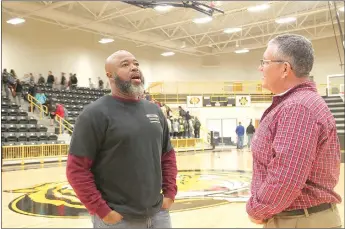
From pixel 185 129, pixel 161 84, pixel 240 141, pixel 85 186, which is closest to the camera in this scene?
pixel 85 186

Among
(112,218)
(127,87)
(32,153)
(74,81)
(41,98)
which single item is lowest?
(32,153)

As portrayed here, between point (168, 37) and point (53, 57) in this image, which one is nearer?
point (53, 57)

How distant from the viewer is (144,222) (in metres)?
2.33

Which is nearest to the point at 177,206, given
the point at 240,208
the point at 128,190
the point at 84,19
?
the point at 240,208

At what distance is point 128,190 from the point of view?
229cm

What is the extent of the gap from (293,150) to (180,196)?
222 inches

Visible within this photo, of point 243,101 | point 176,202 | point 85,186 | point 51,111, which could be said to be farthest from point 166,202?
point 243,101

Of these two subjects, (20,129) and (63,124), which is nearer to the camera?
(20,129)

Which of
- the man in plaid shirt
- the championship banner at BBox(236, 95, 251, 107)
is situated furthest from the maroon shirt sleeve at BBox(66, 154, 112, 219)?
the championship banner at BBox(236, 95, 251, 107)

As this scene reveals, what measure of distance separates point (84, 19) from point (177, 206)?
16105mm

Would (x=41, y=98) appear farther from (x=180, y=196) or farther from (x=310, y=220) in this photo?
(x=310, y=220)

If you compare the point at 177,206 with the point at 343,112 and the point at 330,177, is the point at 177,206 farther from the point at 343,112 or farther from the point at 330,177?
the point at 343,112

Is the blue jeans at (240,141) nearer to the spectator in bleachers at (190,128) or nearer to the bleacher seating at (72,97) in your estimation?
the spectator in bleachers at (190,128)

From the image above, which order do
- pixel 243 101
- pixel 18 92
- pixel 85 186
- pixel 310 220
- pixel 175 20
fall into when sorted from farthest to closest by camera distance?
pixel 243 101
pixel 175 20
pixel 18 92
pixel 85 186
pixel 310 220
